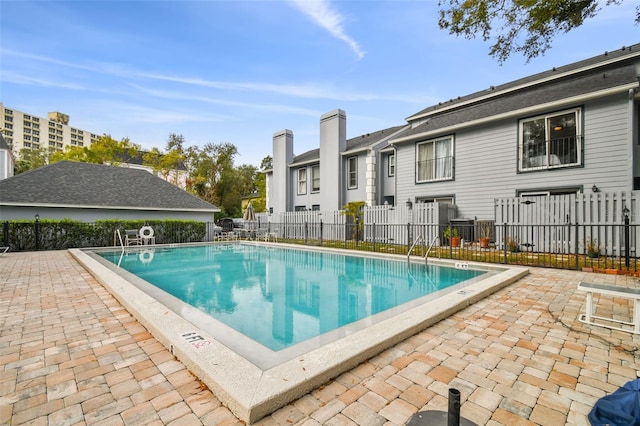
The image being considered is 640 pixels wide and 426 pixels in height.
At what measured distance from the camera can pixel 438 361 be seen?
282 cm

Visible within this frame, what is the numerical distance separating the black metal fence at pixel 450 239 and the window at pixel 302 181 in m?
3.98

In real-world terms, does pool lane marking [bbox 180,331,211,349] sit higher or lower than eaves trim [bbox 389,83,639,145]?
lower

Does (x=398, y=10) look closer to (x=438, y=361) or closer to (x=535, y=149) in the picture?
(x=535, y=149)

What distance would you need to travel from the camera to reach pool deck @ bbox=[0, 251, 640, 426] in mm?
2045

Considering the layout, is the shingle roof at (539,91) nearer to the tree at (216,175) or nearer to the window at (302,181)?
the window at (302,181)

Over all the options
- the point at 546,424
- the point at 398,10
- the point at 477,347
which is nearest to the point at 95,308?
the point at 477,347

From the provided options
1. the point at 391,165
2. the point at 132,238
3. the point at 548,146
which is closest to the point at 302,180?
the point at 391,165

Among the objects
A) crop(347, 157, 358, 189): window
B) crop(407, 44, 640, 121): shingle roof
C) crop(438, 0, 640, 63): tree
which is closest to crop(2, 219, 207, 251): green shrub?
crop(347, 157, 358, 189): window

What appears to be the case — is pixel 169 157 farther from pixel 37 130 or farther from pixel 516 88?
pixel 37 130

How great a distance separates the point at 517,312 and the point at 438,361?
7.62ft

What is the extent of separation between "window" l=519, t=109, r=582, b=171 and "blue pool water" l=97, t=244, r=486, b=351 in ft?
23.6

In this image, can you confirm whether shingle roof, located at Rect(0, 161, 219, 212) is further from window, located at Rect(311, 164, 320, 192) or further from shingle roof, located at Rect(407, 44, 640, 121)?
shingle roof, located at Rect(407, 44, 640, 121)

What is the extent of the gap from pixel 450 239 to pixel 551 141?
6.54 m

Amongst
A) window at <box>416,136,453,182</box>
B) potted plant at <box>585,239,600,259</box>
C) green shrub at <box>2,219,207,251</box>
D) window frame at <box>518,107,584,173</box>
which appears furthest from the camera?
window at <box>416,136,453,182</box>
